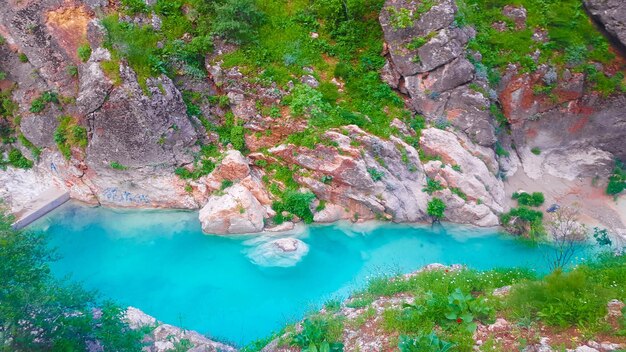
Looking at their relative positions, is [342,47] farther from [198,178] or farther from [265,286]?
[265,286]

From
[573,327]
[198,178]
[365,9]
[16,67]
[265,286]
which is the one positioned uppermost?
[365,9]

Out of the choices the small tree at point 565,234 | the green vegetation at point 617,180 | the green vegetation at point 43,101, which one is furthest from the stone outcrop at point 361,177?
the green vegetation at point 43,101

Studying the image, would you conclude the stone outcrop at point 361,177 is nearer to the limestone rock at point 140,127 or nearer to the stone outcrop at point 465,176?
the stone outcrop at point 465,176

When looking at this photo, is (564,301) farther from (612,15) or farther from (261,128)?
(612,15)

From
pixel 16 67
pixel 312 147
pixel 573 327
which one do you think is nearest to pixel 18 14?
pixel 16 67

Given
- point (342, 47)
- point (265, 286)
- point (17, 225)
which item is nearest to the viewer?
point (265, 286)

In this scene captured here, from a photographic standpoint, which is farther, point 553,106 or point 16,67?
point 553,106

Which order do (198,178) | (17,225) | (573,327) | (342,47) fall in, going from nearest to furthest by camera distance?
(573,327) → (17,225) → (198,178) → (342,47)
